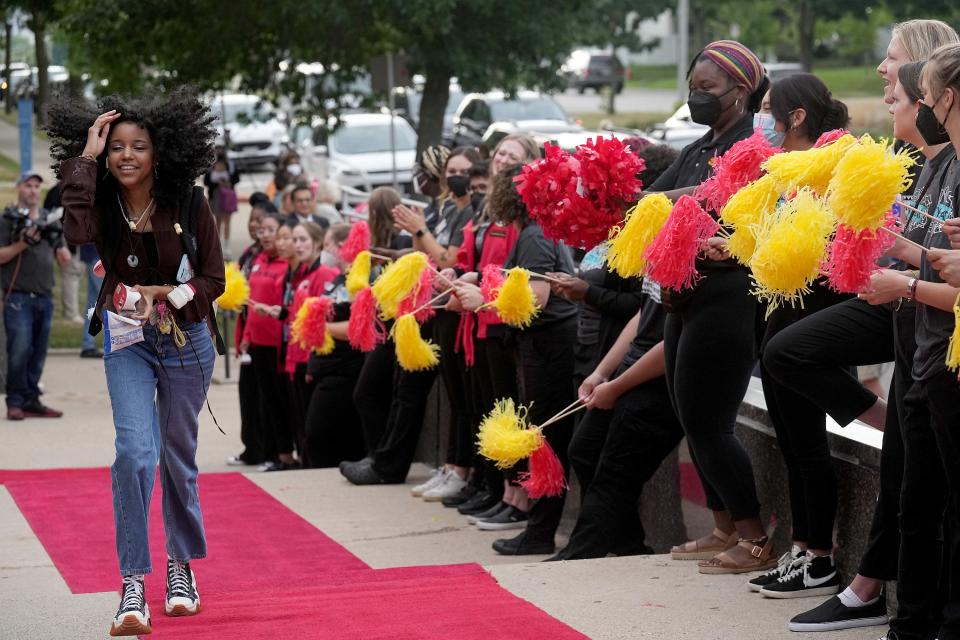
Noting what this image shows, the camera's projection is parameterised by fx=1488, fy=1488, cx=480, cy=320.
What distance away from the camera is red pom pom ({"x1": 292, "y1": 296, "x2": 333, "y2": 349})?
9.48 metres

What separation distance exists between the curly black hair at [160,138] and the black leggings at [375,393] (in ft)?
13.5

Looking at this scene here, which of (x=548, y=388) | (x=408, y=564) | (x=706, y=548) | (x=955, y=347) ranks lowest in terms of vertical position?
(x=408, y=564)

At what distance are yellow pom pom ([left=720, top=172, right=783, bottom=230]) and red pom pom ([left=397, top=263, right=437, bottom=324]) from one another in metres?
3.19

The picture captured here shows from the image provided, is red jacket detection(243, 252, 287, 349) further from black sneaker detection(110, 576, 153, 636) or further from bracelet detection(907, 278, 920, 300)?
bracelet detection(907, 278, 920, 300)

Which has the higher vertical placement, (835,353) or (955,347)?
(955,347)

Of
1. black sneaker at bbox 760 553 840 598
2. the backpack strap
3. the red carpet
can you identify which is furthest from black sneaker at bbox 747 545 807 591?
the backpack strap

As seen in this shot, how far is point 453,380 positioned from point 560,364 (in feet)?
3.74

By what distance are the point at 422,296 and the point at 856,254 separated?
387 cm

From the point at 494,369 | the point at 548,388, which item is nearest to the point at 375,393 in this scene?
the point at 494,369

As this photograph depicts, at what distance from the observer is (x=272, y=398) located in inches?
425

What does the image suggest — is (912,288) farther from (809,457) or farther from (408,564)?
(408,564)

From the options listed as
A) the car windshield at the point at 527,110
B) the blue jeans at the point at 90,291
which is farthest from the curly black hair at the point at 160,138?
the car windshield at the point at 527,110

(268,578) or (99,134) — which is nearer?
(99,134)

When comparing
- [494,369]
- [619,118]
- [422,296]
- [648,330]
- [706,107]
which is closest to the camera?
[706,107]
